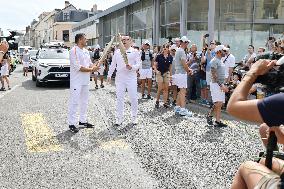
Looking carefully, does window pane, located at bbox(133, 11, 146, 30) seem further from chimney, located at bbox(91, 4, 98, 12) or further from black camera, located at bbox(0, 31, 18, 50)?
chimney, located at bbox(91, 4, 98, 12)

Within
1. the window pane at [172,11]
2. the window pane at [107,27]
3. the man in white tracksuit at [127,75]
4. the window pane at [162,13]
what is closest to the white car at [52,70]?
the window pane at [172,11]

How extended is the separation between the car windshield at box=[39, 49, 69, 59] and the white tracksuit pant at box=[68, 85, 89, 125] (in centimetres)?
1128

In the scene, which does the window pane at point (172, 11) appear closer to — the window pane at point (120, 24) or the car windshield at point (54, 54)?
the car windshield at point (54, 54)

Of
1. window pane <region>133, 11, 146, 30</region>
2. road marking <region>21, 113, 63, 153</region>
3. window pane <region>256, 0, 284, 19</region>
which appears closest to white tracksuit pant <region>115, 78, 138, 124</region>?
road marking <region>21, 113, 63, 153</region>

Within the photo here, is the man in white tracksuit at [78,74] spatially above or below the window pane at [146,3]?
below

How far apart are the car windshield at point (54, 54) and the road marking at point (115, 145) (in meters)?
12.9

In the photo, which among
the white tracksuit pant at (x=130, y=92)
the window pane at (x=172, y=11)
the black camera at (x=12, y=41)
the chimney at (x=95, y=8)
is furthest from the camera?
the chimney at (x=95, y=8)

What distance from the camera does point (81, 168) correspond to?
572cm

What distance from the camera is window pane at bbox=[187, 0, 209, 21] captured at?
19641 millimetres

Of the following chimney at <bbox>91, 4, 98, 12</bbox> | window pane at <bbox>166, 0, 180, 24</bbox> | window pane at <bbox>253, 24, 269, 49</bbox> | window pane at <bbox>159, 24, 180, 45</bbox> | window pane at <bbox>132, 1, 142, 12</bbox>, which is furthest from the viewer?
chimney at <bbox>91, 4, 98, 12</bbox>

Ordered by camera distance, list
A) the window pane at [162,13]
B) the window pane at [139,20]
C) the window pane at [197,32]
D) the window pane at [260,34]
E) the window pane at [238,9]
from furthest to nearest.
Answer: the window pane at [139,20], the window pane at [162,13], the window pane at [260,34], the window pane at [238,9], the window pane at [197,32]

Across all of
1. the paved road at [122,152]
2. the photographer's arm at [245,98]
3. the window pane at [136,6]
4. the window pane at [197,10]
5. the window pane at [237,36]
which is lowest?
the paved road at [122,152]

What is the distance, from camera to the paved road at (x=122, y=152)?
5242 millimetres

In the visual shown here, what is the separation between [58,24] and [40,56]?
76.2m
